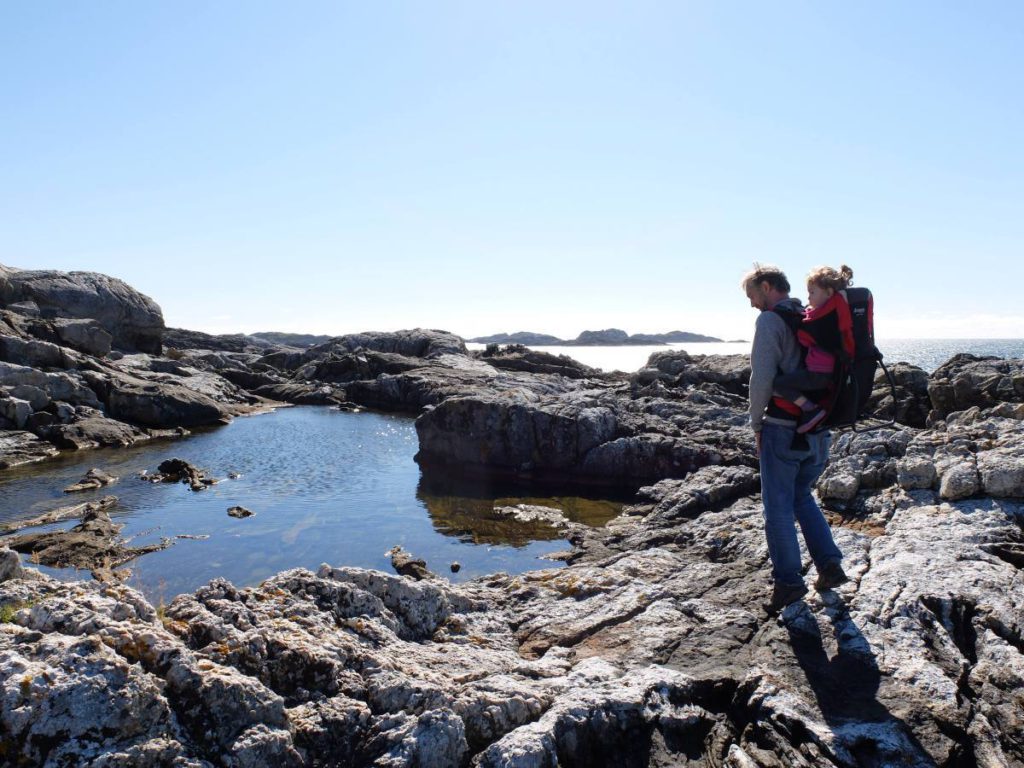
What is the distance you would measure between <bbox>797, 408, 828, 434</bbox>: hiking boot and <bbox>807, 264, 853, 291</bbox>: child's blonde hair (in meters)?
1.26

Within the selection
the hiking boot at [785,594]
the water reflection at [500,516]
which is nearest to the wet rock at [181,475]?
the water reflection at [500,516]

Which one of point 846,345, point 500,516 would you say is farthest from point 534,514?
point 846,345

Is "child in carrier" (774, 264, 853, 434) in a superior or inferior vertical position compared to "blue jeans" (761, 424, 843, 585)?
superior

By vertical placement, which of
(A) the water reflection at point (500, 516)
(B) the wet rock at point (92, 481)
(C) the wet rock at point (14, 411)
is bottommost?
(B) the wet rock at point (92, 481)

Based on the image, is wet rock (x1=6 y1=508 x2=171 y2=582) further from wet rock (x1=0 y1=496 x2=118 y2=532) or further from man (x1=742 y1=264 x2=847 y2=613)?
man (x1=742 y1=264 x2=847 y2=613)

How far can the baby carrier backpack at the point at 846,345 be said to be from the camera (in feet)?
20.5

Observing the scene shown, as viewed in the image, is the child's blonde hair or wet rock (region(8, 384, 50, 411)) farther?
wet rock (region(8, 384, 50, 411))

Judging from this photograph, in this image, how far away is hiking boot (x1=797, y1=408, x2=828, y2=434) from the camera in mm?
6430

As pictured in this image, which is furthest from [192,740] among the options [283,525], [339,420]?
[339,420]

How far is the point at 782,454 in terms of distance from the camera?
21.8 ft

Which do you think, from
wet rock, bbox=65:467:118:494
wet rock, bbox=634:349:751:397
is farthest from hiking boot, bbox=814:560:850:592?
wet rock, bbox=634:349:751:397

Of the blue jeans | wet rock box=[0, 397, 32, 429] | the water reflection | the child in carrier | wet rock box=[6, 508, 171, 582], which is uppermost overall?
the child in carrier

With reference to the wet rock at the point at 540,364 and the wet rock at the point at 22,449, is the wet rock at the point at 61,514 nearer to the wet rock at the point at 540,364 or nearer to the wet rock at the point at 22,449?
the wet rock at the point at 22,449

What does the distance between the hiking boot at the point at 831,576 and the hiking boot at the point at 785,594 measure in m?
0.18
